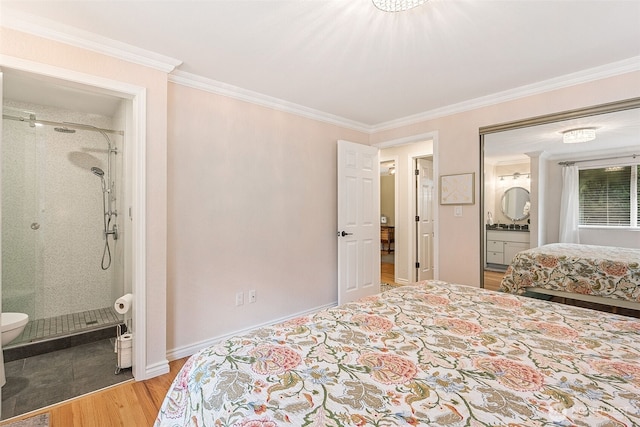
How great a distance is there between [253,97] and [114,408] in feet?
8.75

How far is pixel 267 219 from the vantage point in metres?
3.03

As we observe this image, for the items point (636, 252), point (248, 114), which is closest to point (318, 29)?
point (248, 114)

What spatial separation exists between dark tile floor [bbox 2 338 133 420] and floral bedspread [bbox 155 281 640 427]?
5.11ft

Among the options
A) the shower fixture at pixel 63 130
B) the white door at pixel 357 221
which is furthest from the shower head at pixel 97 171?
the white door at pixel 357 221

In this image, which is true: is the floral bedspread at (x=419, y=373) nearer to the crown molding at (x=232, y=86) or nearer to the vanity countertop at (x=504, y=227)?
the vanity countertop at (x=504, y=227)

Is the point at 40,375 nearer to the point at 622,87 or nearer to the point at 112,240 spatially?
the point at 112,240

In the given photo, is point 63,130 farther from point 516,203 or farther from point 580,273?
point 580,273

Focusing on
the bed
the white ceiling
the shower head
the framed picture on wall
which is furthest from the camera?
the shower head

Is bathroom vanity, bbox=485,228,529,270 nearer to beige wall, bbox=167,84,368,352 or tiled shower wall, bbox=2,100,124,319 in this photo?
beige wall, bbox=167,84,368,352

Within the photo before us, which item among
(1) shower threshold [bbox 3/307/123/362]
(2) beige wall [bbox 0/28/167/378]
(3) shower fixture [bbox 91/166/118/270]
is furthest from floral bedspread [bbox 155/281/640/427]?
(3) shower fixture [bbox 91/166/118/270]

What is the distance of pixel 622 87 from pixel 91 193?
16.7 feet

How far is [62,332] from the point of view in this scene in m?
2.74

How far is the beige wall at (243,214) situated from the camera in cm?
249

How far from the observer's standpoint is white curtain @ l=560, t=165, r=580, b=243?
8.21 feet
